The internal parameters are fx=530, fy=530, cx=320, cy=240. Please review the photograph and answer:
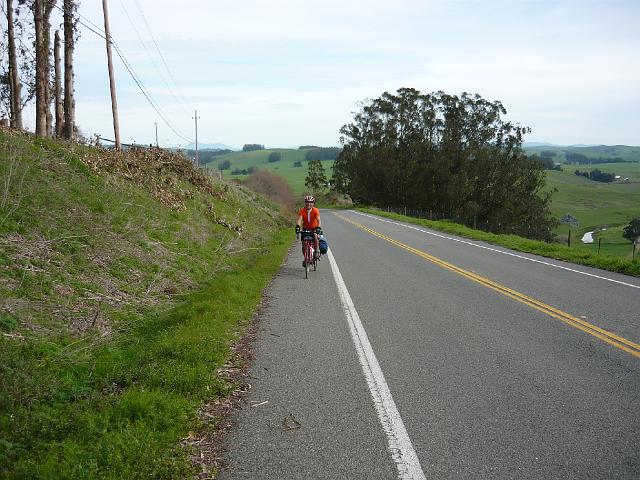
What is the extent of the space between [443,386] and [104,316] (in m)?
5.00

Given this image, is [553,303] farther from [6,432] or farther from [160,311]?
[6,432]

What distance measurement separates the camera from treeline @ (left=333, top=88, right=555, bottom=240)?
57000mm

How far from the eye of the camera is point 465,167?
57.1 meters

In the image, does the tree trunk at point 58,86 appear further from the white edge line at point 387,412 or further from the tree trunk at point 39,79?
the white edge line at point 387,412

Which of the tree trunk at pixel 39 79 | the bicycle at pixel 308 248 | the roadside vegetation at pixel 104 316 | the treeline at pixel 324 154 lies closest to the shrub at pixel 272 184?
the tree trunk at pixel 39 79

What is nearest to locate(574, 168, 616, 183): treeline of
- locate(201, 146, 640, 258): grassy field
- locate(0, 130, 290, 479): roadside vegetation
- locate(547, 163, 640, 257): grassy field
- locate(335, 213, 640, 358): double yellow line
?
locate(201, 146, 640, 258): grassy field

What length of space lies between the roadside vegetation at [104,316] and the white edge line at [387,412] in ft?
4.97

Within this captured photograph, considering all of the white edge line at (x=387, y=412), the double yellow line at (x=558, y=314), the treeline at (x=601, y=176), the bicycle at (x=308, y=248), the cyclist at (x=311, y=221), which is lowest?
the white edge line at (x=387, y=412)

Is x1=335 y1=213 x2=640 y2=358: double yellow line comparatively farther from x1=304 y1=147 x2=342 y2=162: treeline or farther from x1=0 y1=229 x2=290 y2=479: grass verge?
x1=304 y1=147 x2=342 y2=162: treeline

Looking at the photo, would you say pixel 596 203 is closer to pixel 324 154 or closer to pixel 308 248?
pixel 324 154

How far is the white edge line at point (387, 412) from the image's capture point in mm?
3891

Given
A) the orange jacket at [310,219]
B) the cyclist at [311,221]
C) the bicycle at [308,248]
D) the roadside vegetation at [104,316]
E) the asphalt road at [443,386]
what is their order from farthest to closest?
the orange jacket at [310,219], the cyclist at [311,221], the bicycle at [308,248], the roadside vegetation at [104,316], the asphalt road at [443,386]

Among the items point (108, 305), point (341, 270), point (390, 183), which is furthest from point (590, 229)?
point (108, 305)

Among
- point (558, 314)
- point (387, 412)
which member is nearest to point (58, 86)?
point (558, 314)
